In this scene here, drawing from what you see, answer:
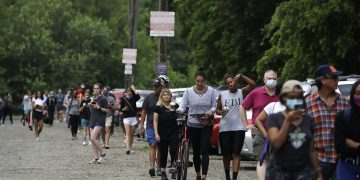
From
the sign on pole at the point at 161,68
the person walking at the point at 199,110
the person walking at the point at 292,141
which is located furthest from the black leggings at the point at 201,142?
the sign on pole at the point at 161,68

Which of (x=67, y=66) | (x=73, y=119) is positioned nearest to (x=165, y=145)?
Result: (x=73, y=119)

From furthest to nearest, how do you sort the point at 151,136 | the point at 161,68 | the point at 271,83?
the point at 161,68 → the point at 151,136 → the point at 271,83

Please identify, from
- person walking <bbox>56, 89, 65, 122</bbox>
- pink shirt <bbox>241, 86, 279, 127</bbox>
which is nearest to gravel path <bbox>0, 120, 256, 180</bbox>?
pink shirt <bbox>241, 86, 279, 127</bbox>

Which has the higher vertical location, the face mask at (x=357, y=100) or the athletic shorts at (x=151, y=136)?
the face mask at (x=357, y=100)

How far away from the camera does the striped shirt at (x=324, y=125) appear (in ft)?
32.8

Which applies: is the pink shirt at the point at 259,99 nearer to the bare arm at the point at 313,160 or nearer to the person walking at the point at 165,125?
the person walking at the point at 165,125

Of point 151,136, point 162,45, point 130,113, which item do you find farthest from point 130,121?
point 151,136

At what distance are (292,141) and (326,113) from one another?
1.36 m

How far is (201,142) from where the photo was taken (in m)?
15.8

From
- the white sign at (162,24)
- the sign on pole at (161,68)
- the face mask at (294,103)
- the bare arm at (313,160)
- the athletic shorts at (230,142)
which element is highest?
the white sign at (162,24)

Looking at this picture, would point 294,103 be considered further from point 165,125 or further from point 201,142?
point 165,125

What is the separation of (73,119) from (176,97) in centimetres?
494

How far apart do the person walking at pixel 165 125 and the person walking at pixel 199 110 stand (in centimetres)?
76

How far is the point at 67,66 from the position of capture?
78.0 metres
